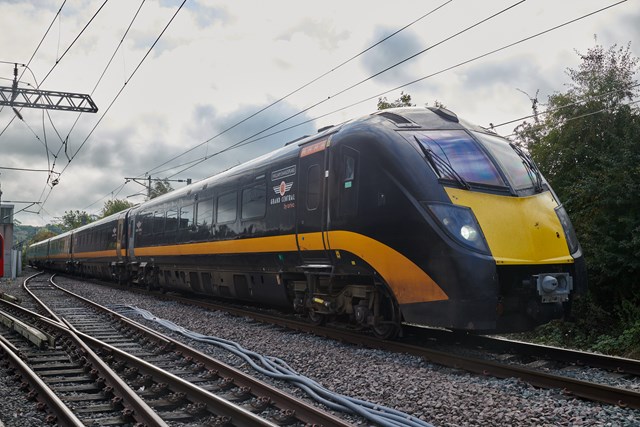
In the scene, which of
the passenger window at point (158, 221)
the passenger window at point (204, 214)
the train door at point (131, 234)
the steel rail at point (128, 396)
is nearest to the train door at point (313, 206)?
the steel rail at point (128, 396)

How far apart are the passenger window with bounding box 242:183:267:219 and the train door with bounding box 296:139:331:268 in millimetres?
1324

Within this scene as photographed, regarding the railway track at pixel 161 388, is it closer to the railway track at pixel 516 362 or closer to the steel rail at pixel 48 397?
the steel rail at pixel 48 397

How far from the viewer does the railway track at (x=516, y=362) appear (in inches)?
193

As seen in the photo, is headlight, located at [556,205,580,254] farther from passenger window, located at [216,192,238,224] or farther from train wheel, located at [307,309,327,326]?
passenger window, located at [216,192,238,224]

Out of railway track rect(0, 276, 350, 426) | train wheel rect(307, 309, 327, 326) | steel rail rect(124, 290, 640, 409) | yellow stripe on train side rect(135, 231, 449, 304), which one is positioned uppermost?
yellow stripe on train side rect(135, 231, 449, 304)

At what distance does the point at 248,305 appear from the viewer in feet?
45.8

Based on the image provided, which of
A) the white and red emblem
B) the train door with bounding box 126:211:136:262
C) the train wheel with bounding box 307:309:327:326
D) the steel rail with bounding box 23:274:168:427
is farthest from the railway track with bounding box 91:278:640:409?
the train door with bounding box 126:211:136:262

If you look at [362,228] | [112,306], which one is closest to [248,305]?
[112,306]

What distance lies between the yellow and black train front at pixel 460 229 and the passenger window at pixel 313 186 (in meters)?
0.73

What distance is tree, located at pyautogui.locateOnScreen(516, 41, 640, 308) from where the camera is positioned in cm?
1175

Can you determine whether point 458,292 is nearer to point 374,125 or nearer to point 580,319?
point 374,125

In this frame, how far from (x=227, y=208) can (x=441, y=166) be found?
19.3ft

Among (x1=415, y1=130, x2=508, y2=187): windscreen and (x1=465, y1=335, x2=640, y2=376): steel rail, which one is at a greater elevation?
(x1=415, y1=130, x2=508, y2=187): windscreen

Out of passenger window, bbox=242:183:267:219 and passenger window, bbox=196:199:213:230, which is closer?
passenger window, bbox=242:183:267:219
